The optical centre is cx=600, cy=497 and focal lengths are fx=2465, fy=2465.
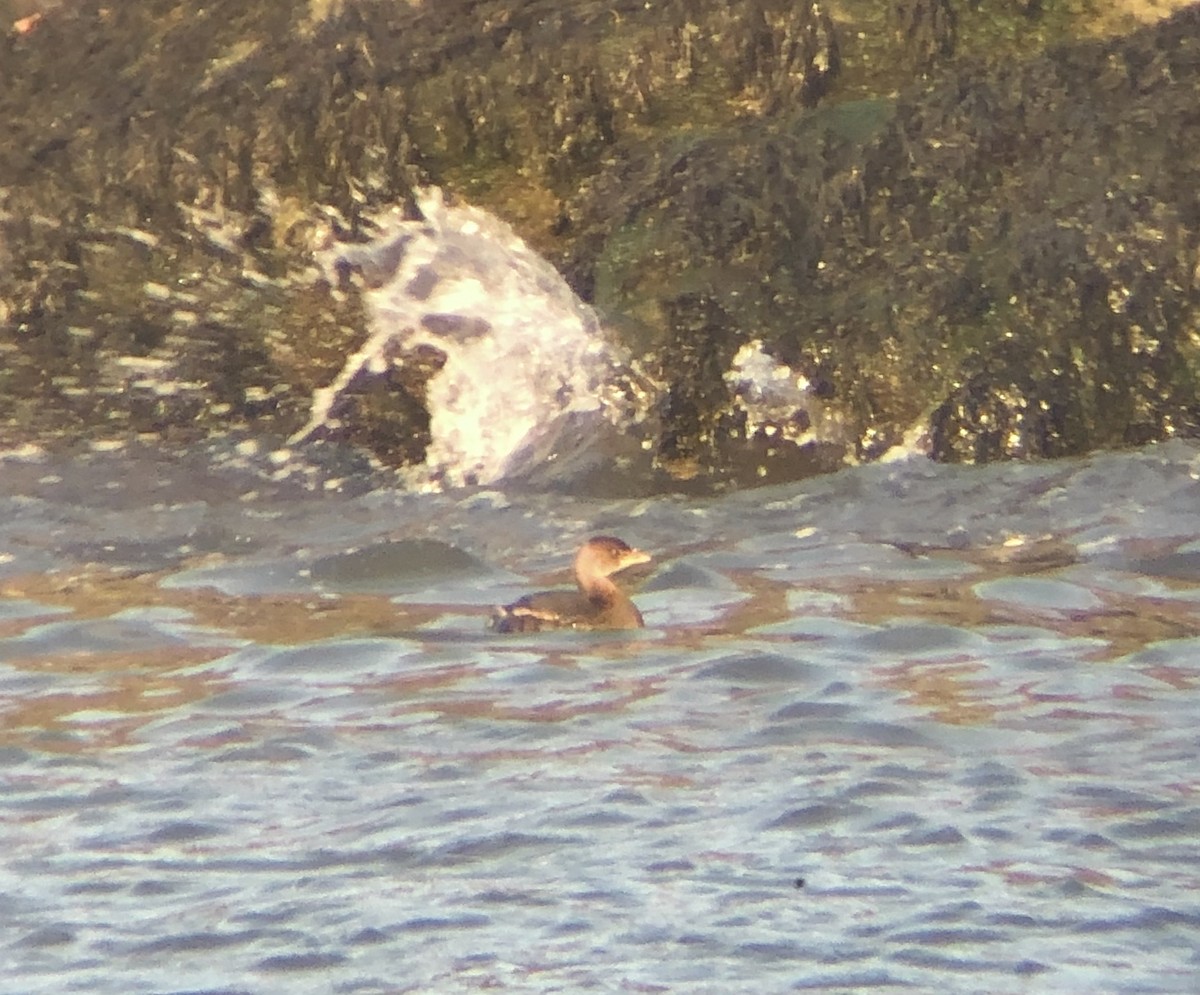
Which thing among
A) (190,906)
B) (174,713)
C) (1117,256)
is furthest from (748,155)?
(190,906)

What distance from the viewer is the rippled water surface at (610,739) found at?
5.04m

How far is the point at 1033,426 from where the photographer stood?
9.76 metres

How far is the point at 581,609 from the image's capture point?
792cm

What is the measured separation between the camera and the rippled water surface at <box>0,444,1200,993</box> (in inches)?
198

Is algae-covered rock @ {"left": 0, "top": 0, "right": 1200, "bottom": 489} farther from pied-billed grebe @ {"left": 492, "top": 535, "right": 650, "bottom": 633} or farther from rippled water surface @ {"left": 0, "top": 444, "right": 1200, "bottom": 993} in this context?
pied-billed grebe @ {"left": 492, "top": 535, "right": 650, "bottom": 633}

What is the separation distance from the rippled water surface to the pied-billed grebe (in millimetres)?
83

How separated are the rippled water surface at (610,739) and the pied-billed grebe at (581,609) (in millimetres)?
83

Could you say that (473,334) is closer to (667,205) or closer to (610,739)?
(667,205)

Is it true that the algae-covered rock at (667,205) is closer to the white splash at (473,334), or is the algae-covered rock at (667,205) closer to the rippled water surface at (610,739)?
the white splash at (473,334)

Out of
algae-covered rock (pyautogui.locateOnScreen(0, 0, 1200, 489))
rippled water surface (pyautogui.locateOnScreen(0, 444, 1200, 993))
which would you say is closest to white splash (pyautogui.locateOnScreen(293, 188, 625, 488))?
algae-covered rock (pyautogui.locateOnScreen(0, 0, 1200, 489))

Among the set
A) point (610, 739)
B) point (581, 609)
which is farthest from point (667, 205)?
point (610, 739)

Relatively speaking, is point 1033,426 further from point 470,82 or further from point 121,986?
point 121,986

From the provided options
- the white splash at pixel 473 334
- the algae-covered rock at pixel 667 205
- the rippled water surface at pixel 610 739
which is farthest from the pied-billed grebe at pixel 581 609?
the white splash at pixel 473 334

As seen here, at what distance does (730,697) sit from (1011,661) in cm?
91
